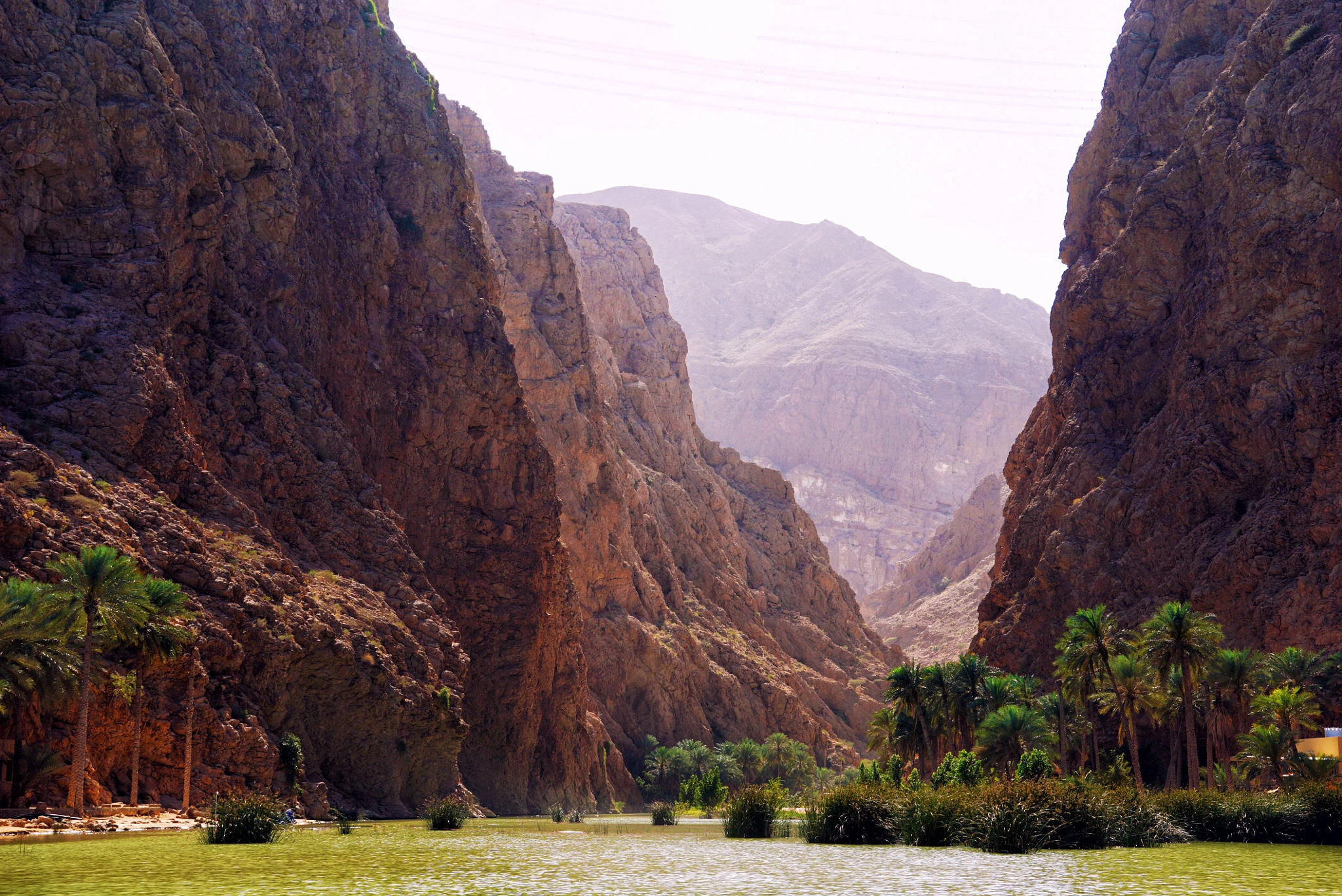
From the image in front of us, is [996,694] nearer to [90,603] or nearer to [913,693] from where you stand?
[913,693]

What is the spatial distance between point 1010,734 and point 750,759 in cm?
4965

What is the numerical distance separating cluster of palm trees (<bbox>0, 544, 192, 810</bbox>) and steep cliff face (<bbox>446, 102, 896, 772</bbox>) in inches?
2808

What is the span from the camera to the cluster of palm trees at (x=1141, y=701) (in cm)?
5847

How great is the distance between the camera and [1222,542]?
83938 mm

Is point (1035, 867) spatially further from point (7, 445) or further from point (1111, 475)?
point (1111, 475)

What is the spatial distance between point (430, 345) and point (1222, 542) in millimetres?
59216

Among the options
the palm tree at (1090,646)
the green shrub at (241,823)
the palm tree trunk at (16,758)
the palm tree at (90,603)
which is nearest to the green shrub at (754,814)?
the green shrub at (241,823)

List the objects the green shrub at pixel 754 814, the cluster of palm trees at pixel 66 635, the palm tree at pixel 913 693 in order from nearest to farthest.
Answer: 1. the cluster of palm trees at pixel 66 635
2. the green shrub at pixel 754 814
3. the palm tree at pixel 913 693

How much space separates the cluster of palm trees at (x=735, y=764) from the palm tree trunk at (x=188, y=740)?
67145 millimetres

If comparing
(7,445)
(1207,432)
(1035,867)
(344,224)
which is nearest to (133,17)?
(344,224)

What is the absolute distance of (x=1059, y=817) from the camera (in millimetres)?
36969

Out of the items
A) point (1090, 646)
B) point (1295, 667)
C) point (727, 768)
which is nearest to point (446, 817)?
point (1090, 646)

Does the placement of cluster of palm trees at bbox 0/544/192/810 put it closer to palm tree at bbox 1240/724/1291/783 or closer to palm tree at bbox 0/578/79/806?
palm tree at bbox 0/578/79/806

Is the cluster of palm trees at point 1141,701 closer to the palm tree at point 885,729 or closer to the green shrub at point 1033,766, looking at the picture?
the palm tree at point 885,729
